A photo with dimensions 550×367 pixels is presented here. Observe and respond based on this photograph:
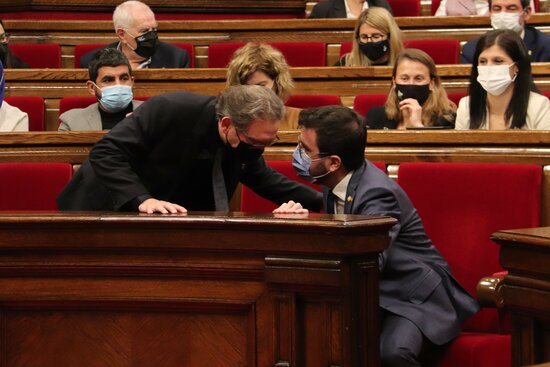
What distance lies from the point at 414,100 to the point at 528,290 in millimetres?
1081

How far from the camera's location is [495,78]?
2.23 meters

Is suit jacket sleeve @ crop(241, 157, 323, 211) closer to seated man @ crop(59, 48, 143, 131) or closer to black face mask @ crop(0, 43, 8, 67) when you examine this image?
seated man @ crop(59, 48, 143, 131)

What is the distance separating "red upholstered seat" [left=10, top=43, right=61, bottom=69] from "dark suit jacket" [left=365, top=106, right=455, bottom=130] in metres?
1.40

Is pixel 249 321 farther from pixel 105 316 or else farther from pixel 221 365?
pixel 105 316

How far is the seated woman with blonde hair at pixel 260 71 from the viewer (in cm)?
224

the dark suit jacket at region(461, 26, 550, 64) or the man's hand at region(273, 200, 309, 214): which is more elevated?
the dark suit jacket at region(461, 26, 550, 64)

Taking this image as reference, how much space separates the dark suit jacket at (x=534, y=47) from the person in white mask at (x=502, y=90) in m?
0.65

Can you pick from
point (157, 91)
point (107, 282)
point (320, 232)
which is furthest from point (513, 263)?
point (157, 91)

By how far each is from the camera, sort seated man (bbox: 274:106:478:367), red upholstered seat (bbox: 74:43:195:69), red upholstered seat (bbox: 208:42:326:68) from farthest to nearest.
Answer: red upholstered seat (bbox: 74:43:195:69)
red upholstered seat (bbox: 208:42:326:68)
seated man (bbox: 274:106:478:367)

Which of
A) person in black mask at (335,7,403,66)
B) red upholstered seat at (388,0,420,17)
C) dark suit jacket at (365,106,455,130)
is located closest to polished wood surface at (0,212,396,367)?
dark suit jacket at (365,106,455,130)

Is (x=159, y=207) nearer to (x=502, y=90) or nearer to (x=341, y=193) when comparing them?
(x=341, y=193)

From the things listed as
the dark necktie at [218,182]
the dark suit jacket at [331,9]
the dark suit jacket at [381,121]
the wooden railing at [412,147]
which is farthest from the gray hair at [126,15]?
the dark necktie at [218,182]

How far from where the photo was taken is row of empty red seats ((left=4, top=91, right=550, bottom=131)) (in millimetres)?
2492

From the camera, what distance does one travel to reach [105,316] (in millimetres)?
1289
